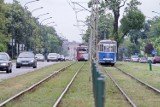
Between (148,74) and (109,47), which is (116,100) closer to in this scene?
(148,74)

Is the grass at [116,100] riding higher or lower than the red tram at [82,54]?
lower

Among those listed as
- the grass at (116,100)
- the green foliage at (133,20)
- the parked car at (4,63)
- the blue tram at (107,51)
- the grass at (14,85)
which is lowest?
the grass at (116,100)

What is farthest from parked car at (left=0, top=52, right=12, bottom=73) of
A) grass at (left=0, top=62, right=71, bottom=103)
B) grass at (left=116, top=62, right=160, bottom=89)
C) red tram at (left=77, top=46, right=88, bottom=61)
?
red tram at (left=77, top=46, right=88, bottom=61)

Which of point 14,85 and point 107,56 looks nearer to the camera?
point 14,85

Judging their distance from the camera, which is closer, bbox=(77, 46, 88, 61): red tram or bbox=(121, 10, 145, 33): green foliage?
bbox=(121, 10, 145, 33): green foliage

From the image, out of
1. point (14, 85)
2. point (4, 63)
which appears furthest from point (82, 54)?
point (14, 85)

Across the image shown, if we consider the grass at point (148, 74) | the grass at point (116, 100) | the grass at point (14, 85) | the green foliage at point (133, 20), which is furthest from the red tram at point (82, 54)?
the grass at point (116, 100)

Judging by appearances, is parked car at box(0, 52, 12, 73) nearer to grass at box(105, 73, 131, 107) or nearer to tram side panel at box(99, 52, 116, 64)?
grass at box(105, 73, 131, 107)

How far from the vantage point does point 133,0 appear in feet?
268

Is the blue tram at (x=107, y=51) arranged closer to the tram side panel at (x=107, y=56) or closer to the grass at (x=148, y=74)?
the tram side panel at (x=107, y=56)

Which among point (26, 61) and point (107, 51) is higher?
point (107, 51)

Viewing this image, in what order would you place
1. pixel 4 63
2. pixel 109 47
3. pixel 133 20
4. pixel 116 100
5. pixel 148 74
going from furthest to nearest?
pixel 133 20
pixel 109 47
pixel 148 74
pixel 4 63
pixel 116 100

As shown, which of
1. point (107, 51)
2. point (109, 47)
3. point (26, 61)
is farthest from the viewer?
point (107, 51)

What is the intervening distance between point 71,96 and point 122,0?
60.0m
